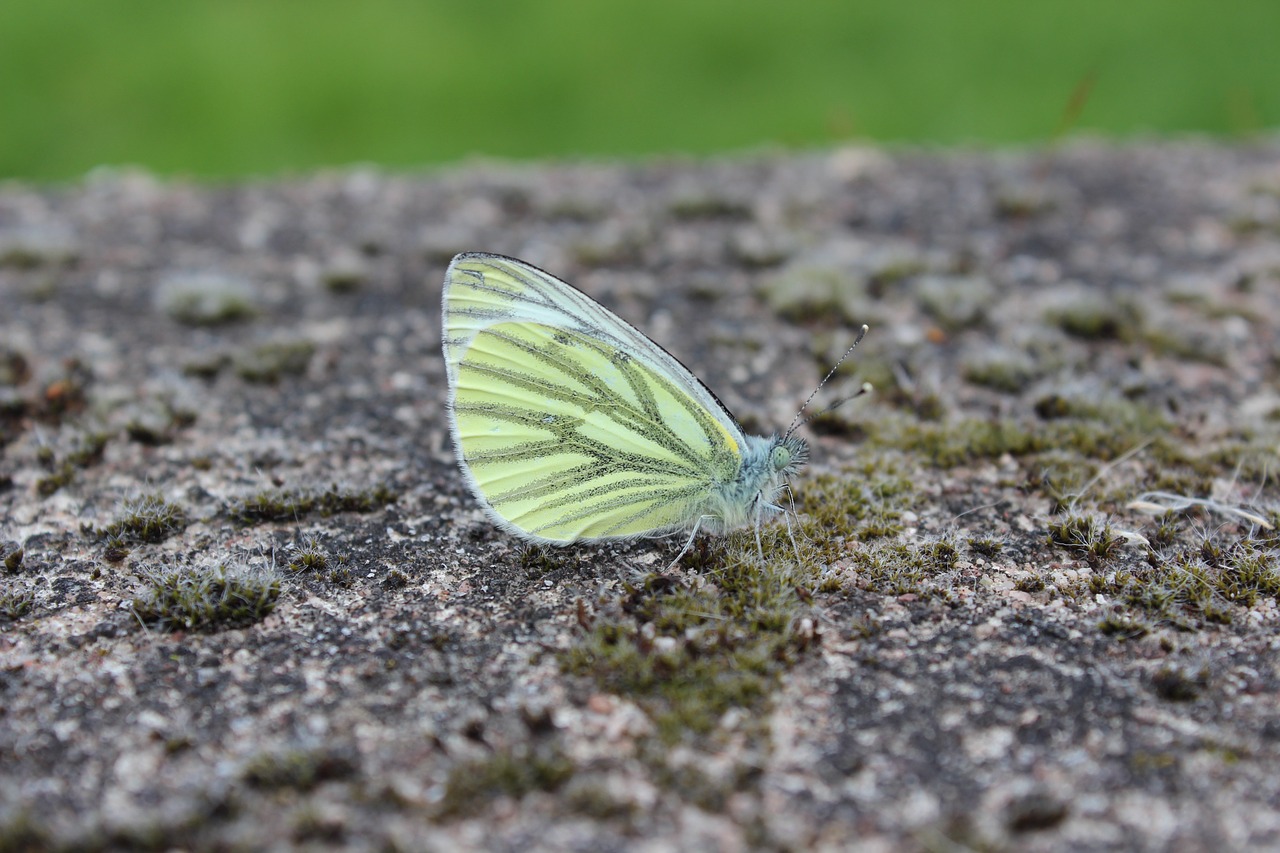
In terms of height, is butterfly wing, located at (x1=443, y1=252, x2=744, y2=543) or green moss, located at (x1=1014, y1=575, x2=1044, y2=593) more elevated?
butterfly wing, located at (x1=443, y1=252, x2=744, y2=543)

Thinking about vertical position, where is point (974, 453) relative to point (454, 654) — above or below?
above

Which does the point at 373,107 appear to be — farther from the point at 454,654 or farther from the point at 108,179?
the point at 454,654

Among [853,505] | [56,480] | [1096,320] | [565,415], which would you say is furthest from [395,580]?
[1096,320]

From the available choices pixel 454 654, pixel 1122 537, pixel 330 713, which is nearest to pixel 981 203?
pixel 1122 537

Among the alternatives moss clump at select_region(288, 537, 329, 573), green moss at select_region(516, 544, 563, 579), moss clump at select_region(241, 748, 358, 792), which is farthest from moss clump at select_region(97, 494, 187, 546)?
moss clump at select_region(241, 748, 358, 792)

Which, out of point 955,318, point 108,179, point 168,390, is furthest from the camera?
point 108,179

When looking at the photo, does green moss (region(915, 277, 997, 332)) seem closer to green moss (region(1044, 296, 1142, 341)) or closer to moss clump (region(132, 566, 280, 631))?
green moss (region(1044, 296, 1142, 341))

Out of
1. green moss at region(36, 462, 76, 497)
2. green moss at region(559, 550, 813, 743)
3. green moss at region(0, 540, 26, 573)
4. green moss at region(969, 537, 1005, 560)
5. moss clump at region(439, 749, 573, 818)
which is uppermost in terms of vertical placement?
green moss at region(36, 462, 76, 497)

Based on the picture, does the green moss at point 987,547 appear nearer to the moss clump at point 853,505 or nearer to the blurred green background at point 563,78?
the moss clump at point 853,505
